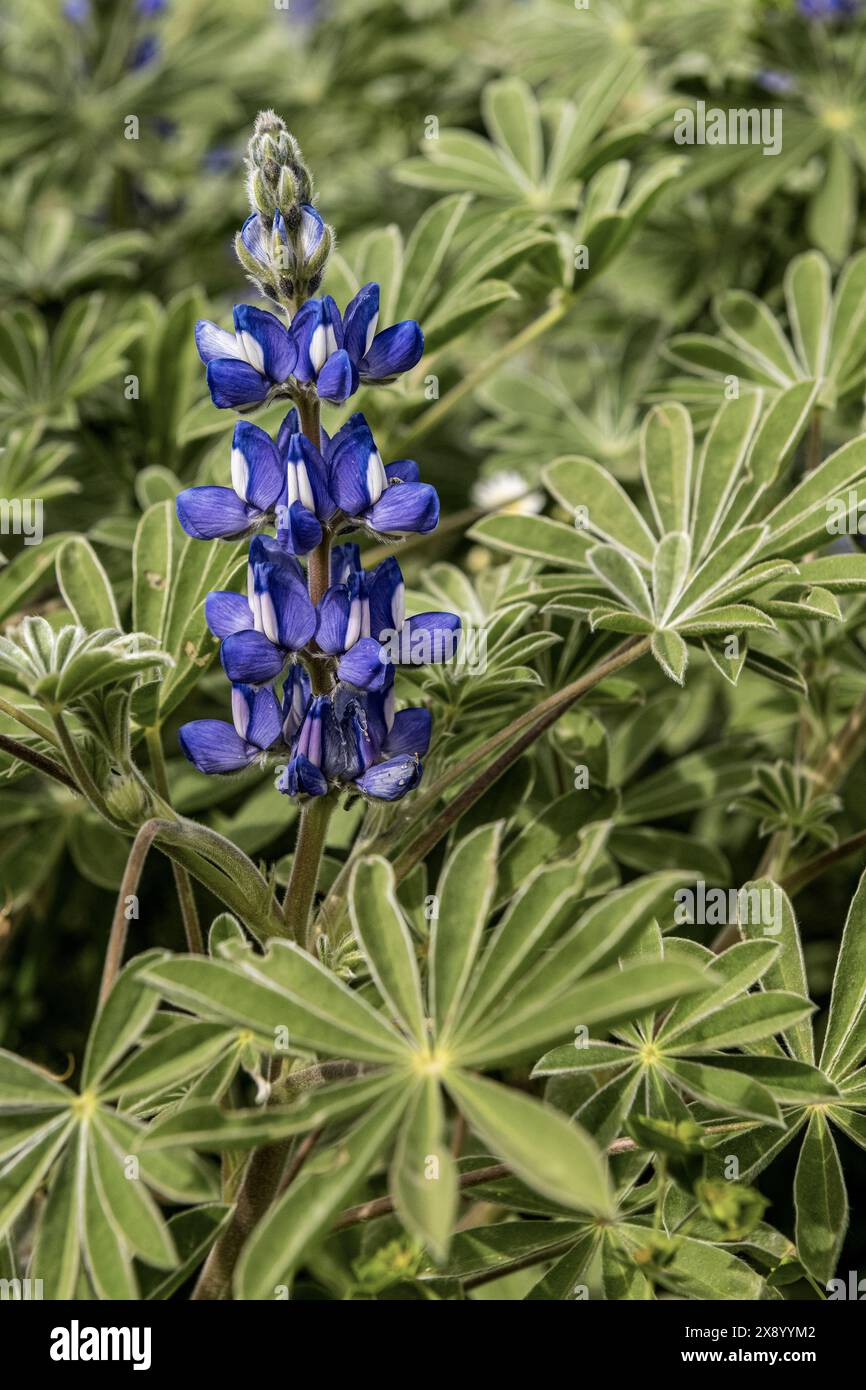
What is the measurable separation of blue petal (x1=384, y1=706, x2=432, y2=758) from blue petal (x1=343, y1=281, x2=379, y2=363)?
388 mm

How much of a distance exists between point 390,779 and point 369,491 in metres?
0.30

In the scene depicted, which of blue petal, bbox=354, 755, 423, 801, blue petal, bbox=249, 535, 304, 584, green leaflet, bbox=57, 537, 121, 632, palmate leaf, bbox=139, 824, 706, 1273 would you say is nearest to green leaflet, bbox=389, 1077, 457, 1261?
palmate leaf, bbox=139, 824, 706, 1273

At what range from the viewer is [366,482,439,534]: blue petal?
141 centimetres

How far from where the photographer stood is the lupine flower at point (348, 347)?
4.46 feet

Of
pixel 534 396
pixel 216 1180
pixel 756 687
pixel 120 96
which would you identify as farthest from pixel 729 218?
pixel 216 1180

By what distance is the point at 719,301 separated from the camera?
7.97 feet

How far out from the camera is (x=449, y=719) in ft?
5.68

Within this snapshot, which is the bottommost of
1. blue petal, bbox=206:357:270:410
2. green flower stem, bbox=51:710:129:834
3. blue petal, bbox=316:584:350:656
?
green flower stem, bbox=51:710:129:834

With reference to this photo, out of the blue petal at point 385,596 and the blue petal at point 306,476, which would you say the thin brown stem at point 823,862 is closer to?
the blue petal at point 385,596

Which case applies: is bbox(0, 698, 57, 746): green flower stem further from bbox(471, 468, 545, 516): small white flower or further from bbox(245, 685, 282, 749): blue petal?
bbox(471, 468, 545, 516): small white flower

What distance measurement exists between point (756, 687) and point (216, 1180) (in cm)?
127

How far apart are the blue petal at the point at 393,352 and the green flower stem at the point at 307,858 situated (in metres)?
0.47

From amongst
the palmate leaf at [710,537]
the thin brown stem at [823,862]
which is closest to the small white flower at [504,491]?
the palmate leaf at [710,537]

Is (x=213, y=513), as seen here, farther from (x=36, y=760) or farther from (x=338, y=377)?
(x=36, y=760)
